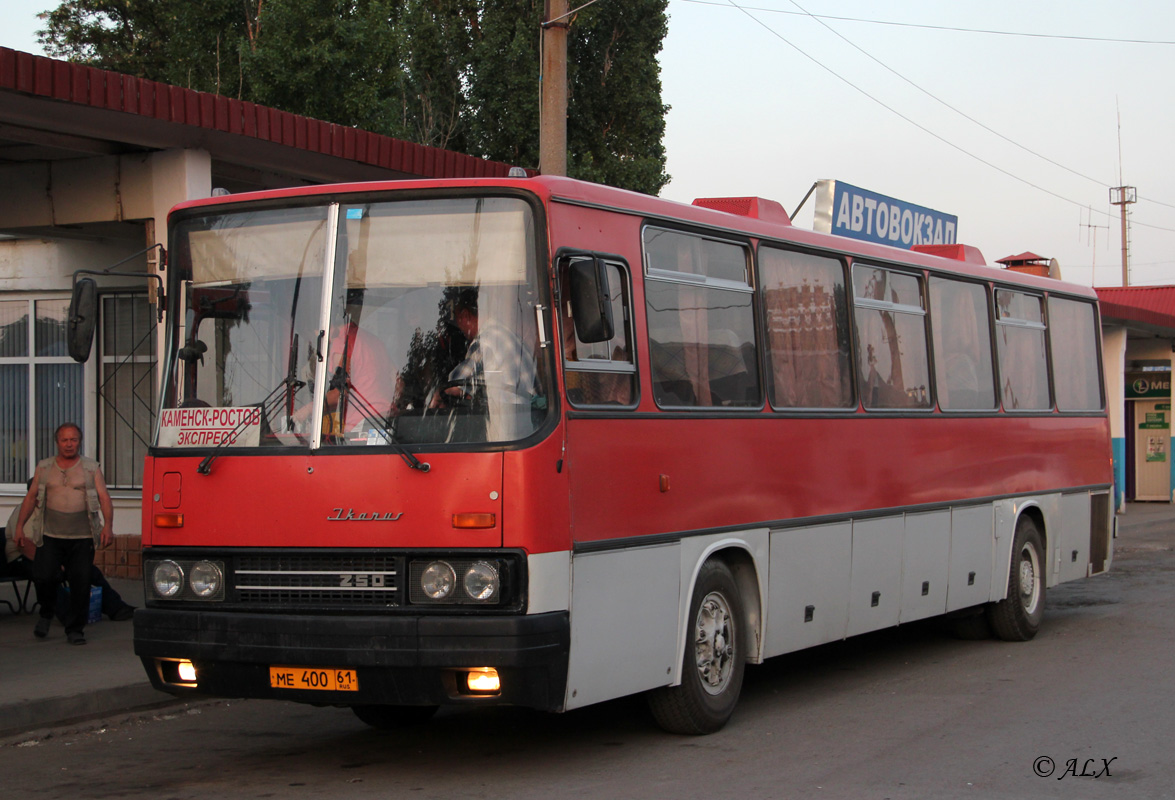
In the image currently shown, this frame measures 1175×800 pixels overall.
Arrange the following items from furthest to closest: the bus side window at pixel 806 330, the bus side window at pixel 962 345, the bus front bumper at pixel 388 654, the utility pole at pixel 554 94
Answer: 1. the utility pole at pixel 554 94
2. the bus side window at pixel 962 345
3. the bus side window at pixel 806 330
4. the bus front bumper at pixel 388 654

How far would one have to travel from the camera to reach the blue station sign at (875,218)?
541 inches

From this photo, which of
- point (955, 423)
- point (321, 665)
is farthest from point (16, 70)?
point (955, 423)

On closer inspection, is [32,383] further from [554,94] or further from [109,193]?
[554,94]

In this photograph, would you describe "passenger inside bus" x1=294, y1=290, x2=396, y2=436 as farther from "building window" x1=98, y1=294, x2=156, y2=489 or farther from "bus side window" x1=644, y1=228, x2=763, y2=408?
"building window" x1=98, y1=294, x2=156, y2=489

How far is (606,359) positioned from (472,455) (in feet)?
3.28

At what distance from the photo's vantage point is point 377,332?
6738mm

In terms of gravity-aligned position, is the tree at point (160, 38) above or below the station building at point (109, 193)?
above

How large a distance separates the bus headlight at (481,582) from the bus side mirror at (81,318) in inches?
94.3

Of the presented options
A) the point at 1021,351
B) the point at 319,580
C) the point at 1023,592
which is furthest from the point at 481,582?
the point at 1021,351

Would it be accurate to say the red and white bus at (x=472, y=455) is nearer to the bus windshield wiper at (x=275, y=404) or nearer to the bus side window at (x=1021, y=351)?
the bus windshield wiper at (x=275, y=404)

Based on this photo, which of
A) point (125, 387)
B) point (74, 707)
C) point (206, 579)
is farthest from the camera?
point (125, 387)

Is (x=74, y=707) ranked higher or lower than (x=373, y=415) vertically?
lower

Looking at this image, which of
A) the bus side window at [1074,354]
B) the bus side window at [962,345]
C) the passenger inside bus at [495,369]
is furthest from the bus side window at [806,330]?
the bus side window at [1074,354]

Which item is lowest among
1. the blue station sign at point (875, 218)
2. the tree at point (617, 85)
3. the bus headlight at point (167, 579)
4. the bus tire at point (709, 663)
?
the bus tire at point (709, 663)
